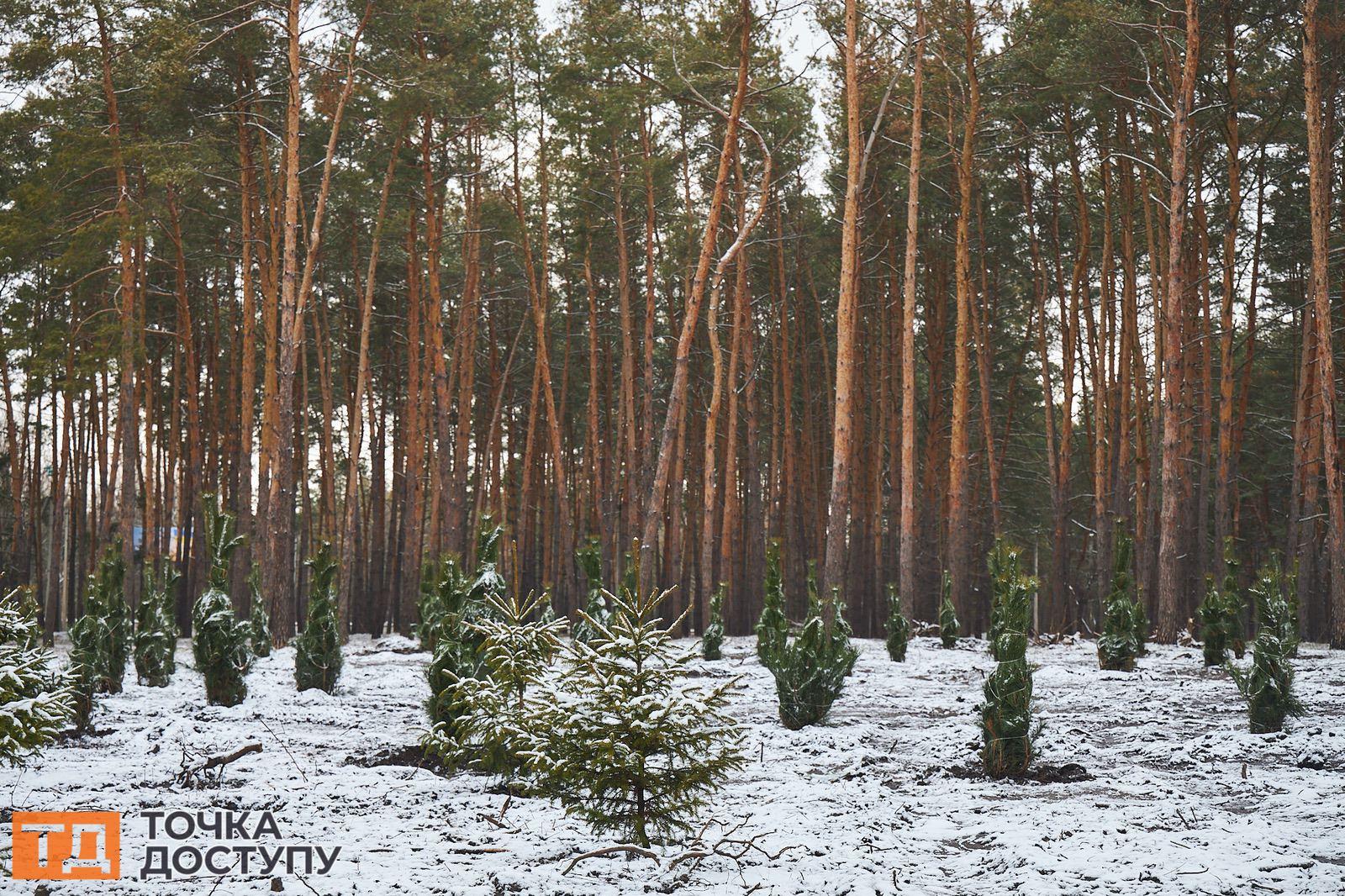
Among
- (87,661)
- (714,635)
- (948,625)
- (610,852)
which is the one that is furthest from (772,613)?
(87,661)

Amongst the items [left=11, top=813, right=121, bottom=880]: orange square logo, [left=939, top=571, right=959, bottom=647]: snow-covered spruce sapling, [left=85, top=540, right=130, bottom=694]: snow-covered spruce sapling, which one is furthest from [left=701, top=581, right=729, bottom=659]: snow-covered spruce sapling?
[left=11, top=813, right=121, bottom=880]: orange square logo

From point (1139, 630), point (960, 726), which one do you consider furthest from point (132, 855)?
point (1139, 630)

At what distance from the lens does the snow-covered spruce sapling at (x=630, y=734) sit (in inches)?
174

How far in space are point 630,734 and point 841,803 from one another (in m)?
1.94


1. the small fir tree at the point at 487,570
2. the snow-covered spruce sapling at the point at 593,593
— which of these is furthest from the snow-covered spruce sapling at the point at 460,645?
the snow-covered spruce sapling at the point at 593,593

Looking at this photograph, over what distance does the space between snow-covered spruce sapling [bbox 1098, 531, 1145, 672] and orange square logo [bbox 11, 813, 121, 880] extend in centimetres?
922

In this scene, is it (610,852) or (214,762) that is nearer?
(610,852)

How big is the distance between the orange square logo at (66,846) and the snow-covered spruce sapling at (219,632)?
11.4 ft

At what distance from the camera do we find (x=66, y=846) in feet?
15.1

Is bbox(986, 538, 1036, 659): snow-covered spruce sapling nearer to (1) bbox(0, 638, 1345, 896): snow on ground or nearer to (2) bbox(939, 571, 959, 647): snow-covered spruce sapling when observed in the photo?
(1) bbox(0, 638, 1345, 896): snow on ground

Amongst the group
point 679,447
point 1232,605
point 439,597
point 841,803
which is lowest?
point 841,803

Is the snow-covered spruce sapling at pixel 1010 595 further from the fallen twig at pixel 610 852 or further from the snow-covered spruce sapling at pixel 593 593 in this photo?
the snow-covered spruce sapling at pixel 593 593

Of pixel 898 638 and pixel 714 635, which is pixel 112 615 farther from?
pixel 898 638

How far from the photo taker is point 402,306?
81.0 ft
